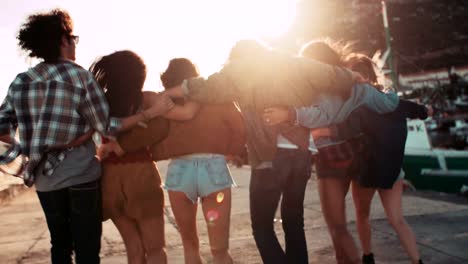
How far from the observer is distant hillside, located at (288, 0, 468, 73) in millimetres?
58013

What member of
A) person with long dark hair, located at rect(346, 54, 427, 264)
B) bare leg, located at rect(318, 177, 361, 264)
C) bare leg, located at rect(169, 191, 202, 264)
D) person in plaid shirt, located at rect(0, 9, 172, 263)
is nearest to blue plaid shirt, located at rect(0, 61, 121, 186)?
person in plaid shirt, located at rect(0, 9, 172, 263)

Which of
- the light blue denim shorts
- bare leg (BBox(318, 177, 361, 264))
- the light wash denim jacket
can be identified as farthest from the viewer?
bare leg (BBox(318, 177, 361, 264))

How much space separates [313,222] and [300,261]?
11.0ft

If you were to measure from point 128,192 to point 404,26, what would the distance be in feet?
216

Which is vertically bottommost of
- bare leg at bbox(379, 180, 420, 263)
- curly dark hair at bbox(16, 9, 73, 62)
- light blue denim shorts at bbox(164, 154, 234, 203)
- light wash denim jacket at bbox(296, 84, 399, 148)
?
bare leg at bbox(379, 180, 420, 263)

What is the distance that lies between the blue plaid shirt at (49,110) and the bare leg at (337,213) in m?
1.70

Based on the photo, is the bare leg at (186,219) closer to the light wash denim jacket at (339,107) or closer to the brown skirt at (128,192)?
the brown skirt at (128,192)

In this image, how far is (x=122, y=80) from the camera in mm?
3174

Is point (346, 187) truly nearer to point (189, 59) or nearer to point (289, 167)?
point (289, 167)

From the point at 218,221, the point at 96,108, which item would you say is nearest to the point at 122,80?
the point at 96,108

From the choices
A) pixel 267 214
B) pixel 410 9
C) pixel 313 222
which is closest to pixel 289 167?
pixel 267 214

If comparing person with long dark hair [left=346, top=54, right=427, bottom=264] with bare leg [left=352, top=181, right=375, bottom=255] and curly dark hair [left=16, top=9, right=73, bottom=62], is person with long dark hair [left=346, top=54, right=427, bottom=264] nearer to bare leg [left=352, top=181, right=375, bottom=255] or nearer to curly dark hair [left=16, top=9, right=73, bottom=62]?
bare leg [left=352, top=181, right=375, bottom=255]

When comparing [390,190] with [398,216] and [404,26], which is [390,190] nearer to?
[398,216]

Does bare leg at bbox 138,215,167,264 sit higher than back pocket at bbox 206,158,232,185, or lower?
lower
